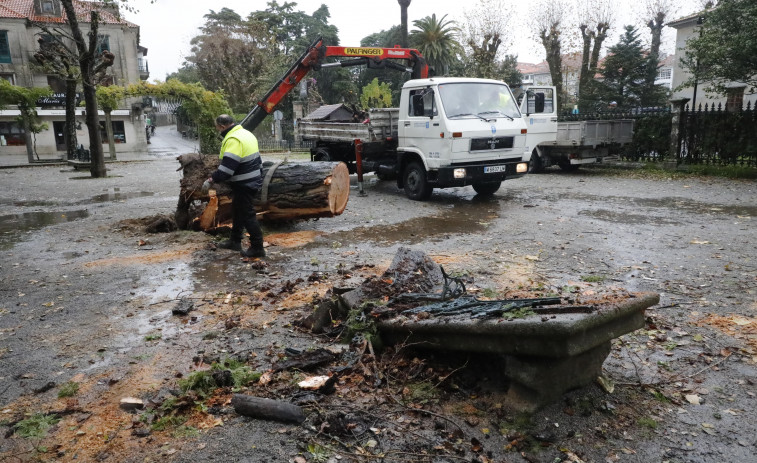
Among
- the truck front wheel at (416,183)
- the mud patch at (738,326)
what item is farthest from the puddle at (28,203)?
the mud patch at (738,326)

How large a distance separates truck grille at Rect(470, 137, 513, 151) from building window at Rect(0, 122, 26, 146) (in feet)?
112

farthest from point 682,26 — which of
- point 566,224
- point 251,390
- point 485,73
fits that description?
point 251,390

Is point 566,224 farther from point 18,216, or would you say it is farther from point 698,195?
point 18,216

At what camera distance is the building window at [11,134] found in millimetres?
33669

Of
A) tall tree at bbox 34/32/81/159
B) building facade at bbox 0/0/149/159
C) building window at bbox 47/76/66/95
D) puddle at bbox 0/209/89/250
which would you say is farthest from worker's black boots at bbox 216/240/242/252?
building window at bbox 47/76/66/95

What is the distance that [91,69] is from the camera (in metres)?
17.4

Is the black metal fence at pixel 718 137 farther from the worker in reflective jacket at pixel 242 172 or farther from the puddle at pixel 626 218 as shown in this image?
the worker in reflective jacket at pixel 242 172

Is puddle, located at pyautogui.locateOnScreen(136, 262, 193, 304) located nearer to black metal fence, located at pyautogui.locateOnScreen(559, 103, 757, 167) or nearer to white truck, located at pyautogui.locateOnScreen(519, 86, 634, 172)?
white truck, located at pyautogui.locateOnScreen(519, 86, 634, 172)

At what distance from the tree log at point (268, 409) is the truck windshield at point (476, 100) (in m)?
8.19

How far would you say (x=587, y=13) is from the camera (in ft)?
103

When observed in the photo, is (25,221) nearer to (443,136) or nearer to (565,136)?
(443,136)

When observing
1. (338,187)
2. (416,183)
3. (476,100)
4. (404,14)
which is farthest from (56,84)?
(338,187)

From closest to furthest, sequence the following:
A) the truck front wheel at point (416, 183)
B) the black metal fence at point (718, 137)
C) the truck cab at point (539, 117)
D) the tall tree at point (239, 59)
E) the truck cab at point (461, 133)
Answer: the truck cab at point (461, 133)
the truck front wheel at point (416, 183)
the black metal fence at point (718, 137)
the truck cab at point (539, 117)
the tall tree at point (239, 59)

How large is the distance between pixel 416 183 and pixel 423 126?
1.27 m
